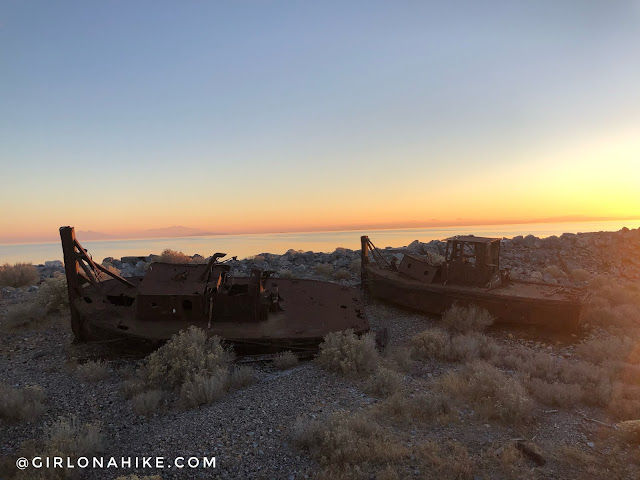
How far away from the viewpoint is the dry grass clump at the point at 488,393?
5449mm

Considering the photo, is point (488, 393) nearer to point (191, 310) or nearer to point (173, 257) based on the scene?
point (191, 310)

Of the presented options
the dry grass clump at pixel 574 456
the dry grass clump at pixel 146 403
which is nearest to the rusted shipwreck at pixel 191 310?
the dry grass clump at pixel 146 403

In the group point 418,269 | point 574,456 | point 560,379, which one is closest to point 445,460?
point 574,456

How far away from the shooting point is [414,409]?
5551 millimetres

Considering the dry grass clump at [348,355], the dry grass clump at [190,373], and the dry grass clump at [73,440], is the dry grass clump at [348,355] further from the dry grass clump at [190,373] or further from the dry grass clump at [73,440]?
the dry grass clump at [73,440]

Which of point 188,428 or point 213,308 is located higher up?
point 213,308

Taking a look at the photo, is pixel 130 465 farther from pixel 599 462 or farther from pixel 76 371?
pixel 599 462

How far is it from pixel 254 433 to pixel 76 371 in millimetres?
4369

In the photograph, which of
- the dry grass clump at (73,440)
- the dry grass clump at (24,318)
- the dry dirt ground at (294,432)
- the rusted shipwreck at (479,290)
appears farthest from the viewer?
the rusted shipwreck at (479,290)

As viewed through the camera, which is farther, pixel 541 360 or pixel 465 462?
pixel 541 360

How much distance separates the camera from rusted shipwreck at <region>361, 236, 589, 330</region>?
983 cm

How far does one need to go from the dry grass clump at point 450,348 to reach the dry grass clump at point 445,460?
134 inches

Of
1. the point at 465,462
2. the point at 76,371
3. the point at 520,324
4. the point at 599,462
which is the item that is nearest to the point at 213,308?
the point at 76,371

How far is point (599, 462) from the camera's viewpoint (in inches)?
180
